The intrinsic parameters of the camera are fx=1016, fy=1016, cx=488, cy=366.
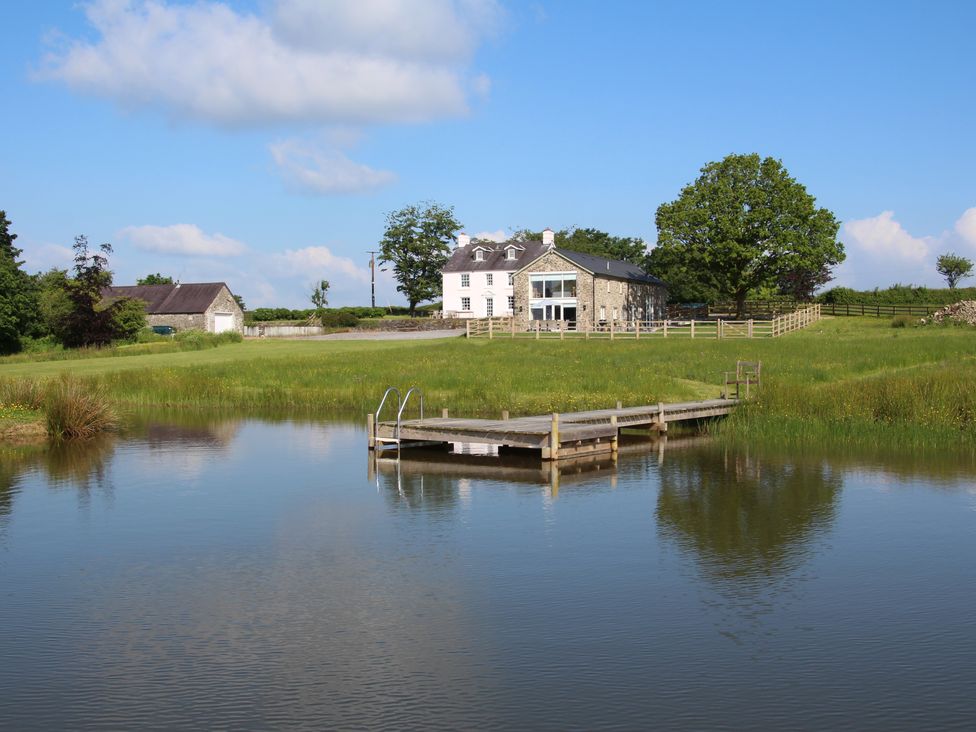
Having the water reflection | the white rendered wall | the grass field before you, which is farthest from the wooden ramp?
the white rendered wall

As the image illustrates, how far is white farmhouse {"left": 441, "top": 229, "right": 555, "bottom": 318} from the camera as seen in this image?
88938 millimetres

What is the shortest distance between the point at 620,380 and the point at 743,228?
43307 millimetres

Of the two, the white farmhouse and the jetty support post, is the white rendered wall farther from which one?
the jetty support post

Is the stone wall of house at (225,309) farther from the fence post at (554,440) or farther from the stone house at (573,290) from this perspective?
the fence post at (554,440)

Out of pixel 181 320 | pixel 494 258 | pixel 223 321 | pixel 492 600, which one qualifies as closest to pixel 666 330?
pixel 494 258

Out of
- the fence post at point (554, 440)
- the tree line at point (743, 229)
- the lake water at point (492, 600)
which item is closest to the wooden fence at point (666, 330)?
the tree line at point (743, 229)

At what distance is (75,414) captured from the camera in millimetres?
28906

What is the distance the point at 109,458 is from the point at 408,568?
13.9 meters

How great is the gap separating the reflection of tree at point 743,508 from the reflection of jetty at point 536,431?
1.93 meters

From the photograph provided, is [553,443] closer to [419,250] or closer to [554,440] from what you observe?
[554,440]

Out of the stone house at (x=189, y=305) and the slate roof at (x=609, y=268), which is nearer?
the slate roof at (x=609, y=268)

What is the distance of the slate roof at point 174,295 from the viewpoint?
87.5 m

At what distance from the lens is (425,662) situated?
11000 millimetres

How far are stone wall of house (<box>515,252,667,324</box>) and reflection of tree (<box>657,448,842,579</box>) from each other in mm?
53416
